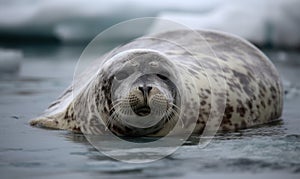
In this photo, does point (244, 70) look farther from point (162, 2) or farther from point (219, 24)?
point (162, 2)

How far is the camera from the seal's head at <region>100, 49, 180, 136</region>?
3.93 metres

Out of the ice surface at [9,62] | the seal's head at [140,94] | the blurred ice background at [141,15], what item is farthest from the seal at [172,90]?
the blurred ice background at [141,15]

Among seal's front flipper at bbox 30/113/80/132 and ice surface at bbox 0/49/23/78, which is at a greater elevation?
ice surface at bbox 0/49/23/78

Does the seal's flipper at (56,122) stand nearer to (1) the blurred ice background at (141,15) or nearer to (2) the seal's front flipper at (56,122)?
(2) the seal's front flipper at (56,122)

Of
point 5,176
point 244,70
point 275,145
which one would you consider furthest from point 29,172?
point 244,70

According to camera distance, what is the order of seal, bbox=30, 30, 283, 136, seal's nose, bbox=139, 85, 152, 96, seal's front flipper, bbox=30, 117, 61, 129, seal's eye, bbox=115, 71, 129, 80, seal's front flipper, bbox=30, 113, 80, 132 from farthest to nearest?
seal's front flipper, bbox=30, 117, 61, 129 < seal's front flipper, bbox=30, 113, 80, 132 < seal's eye, bbox=115, 71, 129, 80 < seal, bbox=30, 30, 283, 136 < seal's nose, bbox=139, 85, 152, 96

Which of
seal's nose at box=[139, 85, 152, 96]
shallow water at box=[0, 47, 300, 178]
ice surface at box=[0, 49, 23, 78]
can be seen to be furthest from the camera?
ice surface at box=[0, 49, 23, 78]

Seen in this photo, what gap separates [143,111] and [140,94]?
0.42 ft

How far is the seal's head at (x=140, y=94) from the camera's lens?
3.93m

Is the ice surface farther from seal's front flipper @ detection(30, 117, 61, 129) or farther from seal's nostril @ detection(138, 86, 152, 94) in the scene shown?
seal's nostril @ detection(138, 86, 152, 94)

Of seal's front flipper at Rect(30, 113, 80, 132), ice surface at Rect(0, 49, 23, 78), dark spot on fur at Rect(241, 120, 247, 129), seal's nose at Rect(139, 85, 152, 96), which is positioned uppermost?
ice surface at Rect(0, 49, 23, 78)

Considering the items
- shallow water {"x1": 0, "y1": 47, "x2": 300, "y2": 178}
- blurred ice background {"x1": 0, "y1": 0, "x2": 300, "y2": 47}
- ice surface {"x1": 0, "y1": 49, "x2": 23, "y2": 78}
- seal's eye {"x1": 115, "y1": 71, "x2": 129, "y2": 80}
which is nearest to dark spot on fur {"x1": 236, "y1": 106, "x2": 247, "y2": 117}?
shallow water {"x1": 0, "y1": 47, "x2": 300, "y2": 178}

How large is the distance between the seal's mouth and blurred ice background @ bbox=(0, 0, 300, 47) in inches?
317

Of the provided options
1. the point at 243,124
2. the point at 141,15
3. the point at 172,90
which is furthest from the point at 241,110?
the point at 141,15
